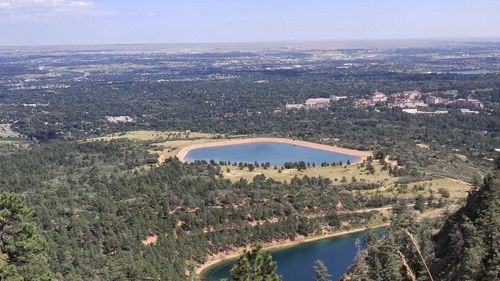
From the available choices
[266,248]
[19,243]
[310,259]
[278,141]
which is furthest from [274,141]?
[19,243]

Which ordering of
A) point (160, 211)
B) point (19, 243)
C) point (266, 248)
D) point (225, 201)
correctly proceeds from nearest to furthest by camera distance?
point (19, 243) → point (266, 248) → point (160, 211) → point (225, 201)

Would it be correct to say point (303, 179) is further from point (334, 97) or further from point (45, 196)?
point (334, 97)

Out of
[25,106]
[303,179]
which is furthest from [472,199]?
[25,106]

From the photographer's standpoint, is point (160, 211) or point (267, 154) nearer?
point (160, 211)

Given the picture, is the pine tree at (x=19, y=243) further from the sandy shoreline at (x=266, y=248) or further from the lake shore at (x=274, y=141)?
the lake shore at (x=274, y=141)

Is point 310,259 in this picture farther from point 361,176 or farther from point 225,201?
point 361,176

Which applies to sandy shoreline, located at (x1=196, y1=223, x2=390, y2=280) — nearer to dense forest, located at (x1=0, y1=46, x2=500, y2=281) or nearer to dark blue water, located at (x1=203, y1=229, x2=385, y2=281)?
dark blue water, located at (x1=203, y1=229, x2=385, y2=281)
